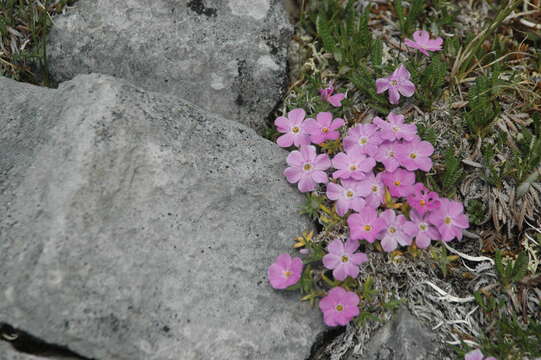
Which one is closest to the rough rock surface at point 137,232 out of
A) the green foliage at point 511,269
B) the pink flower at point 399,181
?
the pink flower at point 399,181

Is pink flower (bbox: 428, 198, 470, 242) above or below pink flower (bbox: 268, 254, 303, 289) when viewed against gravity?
above

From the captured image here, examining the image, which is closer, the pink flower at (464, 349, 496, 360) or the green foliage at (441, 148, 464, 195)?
the pink flower at (464, 349, 496, 360)

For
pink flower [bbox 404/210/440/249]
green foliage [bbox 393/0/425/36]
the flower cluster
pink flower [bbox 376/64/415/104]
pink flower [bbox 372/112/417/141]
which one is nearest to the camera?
the flower cluster

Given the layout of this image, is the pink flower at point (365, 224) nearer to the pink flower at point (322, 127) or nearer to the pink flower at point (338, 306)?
the pink flower at point (338, 306)

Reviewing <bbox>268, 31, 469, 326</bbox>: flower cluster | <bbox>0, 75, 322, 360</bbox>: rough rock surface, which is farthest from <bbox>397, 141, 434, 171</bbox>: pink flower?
<bbox>0, 75, 322, 360</bbox>: rough rock surface

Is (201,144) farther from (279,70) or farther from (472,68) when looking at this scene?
(472,68)

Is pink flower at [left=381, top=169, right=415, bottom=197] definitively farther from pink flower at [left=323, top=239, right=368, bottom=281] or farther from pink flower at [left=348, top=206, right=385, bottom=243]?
pink flower at [left=323, top=239, right=368, bottom=281]

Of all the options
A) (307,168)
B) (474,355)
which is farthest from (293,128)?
(474,355)

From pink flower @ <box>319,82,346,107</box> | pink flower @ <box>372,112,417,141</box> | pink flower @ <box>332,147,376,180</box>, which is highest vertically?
pink flower @ <box>372,112,417,141</box>
